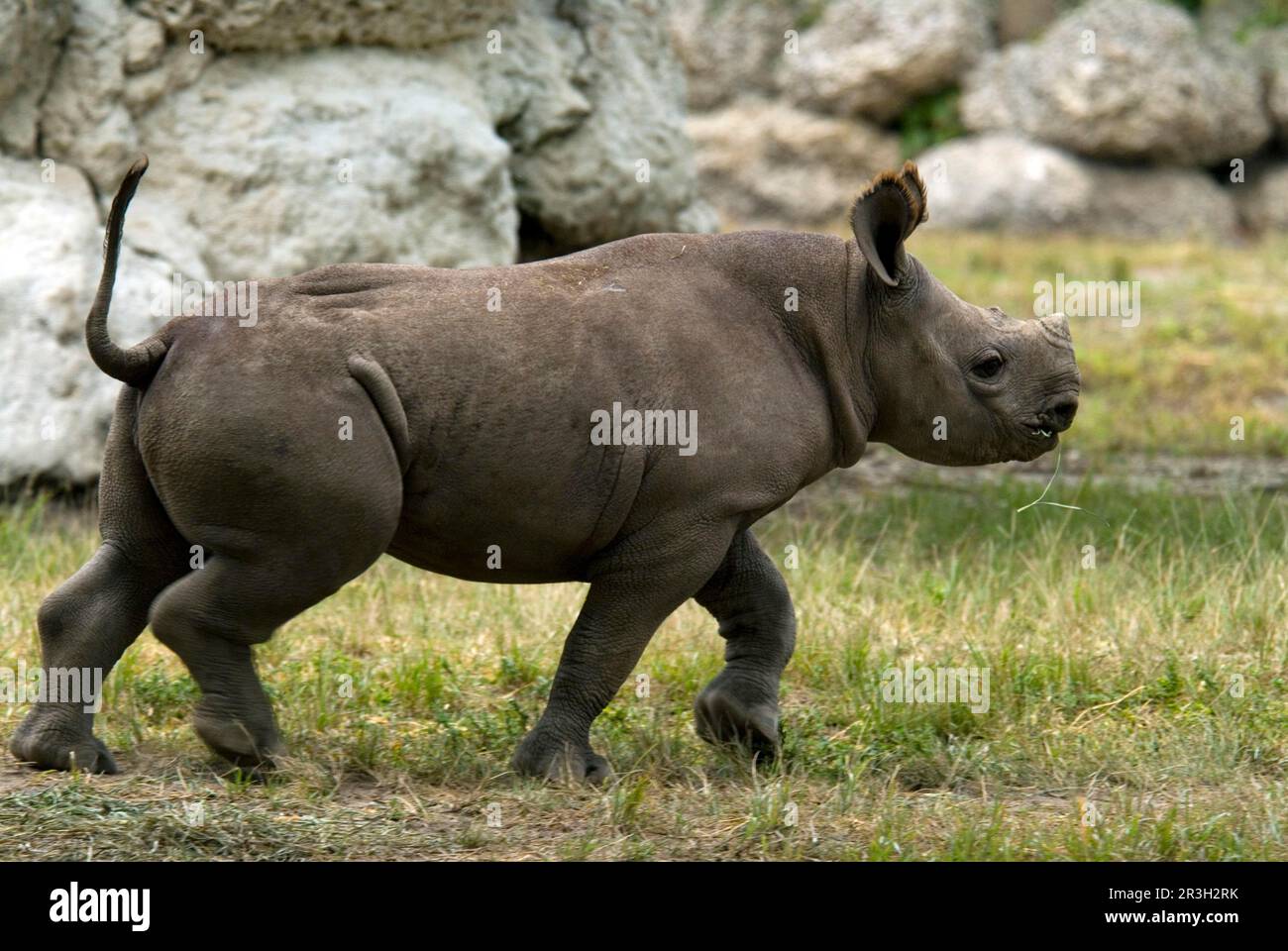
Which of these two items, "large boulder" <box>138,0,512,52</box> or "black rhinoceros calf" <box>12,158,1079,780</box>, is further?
"large boulder" <box>138,0,512,52</box>

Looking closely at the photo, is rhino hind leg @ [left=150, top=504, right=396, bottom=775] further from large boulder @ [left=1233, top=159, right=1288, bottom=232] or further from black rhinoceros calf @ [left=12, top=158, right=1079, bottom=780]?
large boulder @ [left=1233, top=159, right=1288, bottom=232]

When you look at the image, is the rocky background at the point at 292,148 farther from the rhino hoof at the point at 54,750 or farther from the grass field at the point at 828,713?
the rhino hoof at the point at 54,750

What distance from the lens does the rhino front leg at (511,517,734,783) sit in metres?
4.89

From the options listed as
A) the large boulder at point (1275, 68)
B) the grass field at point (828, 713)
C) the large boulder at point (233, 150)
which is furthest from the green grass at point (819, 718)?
the large boulder at point (1275, 68)

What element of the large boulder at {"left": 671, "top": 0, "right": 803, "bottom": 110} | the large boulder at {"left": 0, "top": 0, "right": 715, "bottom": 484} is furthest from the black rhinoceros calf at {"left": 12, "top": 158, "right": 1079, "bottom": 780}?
the large boulder at {"left": 671, "top": 0, "right": 803, "bottom": 110}

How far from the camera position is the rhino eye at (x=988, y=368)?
5.24m

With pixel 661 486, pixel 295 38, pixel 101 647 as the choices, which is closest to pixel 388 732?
pixel 101 647

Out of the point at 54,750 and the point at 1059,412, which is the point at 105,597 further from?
the point at 1059,412

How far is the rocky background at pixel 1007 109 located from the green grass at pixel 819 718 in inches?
404

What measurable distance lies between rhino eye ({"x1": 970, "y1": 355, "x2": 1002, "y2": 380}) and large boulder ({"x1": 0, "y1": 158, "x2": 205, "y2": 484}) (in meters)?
4.33

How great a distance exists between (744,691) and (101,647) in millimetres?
1968

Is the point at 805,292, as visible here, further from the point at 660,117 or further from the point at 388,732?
the point at 660,117

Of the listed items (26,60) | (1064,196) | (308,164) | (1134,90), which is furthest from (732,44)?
(26,60)
